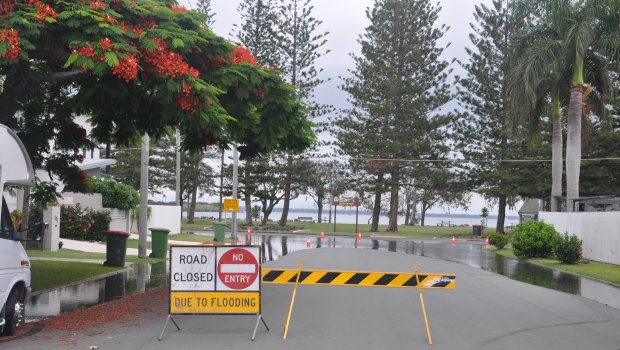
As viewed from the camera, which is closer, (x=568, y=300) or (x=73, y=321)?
(x=73, y=321)

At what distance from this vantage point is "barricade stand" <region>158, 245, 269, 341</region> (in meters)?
9.43

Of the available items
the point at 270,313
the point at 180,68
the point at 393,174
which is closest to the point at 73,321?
the point at 270,313

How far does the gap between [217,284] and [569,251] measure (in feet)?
62.3

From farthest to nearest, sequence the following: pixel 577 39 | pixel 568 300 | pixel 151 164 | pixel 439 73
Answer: pixel 151 164 < pixel 439 73 < pixel 577 39 < pixel 568 300

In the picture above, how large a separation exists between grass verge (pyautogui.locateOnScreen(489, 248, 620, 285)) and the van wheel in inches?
597

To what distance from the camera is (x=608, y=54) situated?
28.5m

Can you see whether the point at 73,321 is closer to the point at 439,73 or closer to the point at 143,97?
the point at 143,97

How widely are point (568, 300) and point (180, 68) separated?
9.32 metres

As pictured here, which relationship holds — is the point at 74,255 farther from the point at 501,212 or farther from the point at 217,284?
the point at 501,212

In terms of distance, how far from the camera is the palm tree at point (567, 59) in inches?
1105

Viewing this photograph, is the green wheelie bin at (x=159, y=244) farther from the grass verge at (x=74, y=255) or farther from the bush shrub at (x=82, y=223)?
the bush shrub at (x=82, y=223)

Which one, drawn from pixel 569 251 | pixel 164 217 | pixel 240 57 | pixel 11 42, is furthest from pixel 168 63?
pixel 164 217

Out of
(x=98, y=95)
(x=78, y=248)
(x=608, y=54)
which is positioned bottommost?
(x=78, y=248)

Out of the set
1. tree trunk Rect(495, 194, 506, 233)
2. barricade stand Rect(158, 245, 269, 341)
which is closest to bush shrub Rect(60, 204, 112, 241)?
barricade stand Rect(158, 245, 269, 341)
